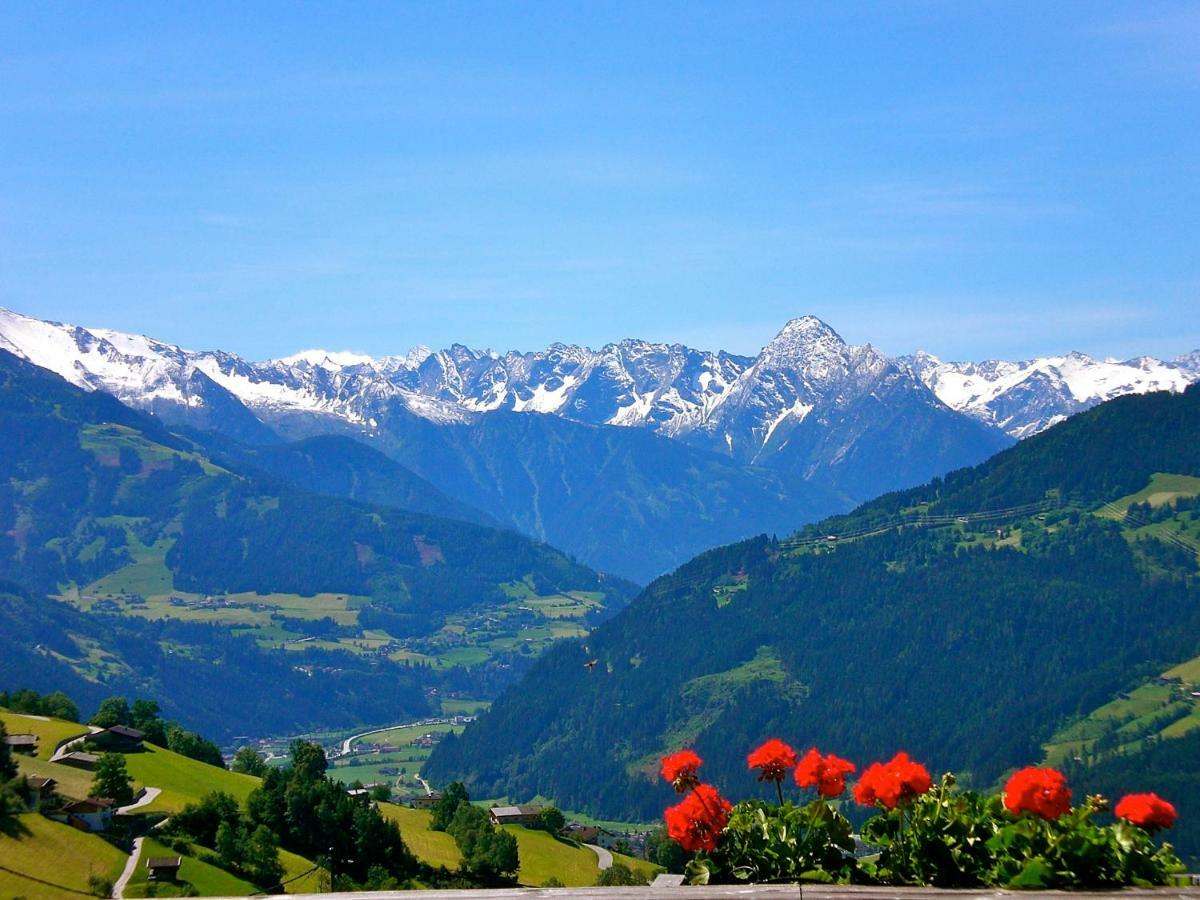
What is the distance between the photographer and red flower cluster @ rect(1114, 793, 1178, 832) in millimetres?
17828

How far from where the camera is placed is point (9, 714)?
481 ft

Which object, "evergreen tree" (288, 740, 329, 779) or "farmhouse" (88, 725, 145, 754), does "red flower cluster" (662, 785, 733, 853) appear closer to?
"evergreen tree" (288, 740, 329, 779)

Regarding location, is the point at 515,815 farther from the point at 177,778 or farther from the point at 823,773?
the point at 823,773

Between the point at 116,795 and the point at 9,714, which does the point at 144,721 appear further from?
the point at 116,795

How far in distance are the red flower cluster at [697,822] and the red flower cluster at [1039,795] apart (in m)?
3.93

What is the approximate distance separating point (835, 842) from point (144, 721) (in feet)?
490

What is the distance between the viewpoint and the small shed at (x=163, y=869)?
277ft

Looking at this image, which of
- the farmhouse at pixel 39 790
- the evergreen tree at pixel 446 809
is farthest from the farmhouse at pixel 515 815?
the farmhouse at pixel 39 790

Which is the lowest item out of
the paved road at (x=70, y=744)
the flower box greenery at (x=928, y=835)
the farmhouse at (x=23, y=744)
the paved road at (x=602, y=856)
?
the paved road at (x=602, y=856)

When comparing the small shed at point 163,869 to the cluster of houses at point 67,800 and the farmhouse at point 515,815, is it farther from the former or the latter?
the farmhouse at point 515,815

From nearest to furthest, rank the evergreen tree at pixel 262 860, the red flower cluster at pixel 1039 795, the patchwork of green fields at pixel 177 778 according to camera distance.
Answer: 1. the red flower cluster at pixel 1039 795
2. the evergreen tree at pixel 262 860
3. the patchwork of green fields at pixel 177 778

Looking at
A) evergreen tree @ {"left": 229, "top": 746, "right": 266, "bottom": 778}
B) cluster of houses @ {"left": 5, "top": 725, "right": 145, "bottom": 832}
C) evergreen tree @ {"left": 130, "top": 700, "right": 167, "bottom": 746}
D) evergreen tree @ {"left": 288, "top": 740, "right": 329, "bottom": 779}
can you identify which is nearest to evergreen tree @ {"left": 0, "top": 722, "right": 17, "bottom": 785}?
cluster of houses @ {"left": 5, "top": 725, "right": 145, "bottom": 832}

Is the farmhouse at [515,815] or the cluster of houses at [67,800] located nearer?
the cluster of houses at [67,800]

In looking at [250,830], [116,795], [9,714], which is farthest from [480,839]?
[9,714]
